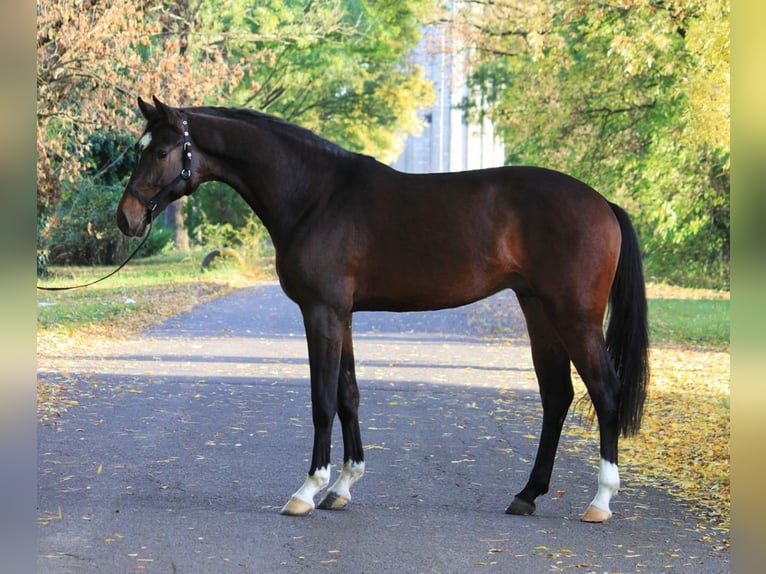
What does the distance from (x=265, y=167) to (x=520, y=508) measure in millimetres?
2502

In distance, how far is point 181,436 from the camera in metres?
8.50

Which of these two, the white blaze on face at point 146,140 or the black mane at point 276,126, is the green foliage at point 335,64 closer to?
the black mane at point 276,126

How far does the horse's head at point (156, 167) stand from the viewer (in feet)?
20.3

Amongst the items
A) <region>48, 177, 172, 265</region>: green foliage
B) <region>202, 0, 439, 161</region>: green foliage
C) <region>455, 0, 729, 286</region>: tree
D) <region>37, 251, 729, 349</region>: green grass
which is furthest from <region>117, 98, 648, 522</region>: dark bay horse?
<region>202, 0, 439, 161</region>: green foliage

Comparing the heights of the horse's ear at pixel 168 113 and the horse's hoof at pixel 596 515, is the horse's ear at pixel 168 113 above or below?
above

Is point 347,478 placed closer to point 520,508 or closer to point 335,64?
point 520,508

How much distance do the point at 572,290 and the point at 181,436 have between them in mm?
3790

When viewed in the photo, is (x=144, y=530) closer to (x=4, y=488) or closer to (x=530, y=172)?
(x=530, y=172)

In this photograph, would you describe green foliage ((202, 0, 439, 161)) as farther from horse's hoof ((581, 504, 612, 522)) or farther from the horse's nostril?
horse's hoof ((581, 504, 612, 522))

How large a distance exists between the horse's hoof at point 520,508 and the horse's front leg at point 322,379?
1.07m

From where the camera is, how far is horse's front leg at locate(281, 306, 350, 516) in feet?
20.1

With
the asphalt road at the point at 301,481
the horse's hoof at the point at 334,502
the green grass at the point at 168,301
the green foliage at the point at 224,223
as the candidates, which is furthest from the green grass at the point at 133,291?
the horse's hoof at the point at 334,502

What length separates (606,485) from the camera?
601cm

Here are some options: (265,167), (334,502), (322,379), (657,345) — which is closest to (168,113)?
(265,167)
